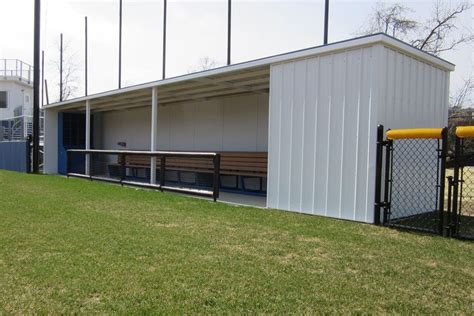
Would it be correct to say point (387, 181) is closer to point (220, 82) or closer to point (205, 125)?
point (220, 82)

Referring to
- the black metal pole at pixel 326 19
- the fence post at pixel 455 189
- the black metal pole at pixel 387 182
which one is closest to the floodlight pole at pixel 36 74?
the black metal pole at pixel 326 19

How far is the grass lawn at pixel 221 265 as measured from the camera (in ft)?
10.0

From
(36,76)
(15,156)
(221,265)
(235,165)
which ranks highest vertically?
(36,76)

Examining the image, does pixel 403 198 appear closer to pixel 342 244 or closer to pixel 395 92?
pixel 395 92

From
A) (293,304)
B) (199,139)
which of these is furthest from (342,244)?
(199,139)

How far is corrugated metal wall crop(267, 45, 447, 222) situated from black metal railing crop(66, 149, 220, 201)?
170cm

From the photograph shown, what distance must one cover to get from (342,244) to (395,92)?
2.78 metres

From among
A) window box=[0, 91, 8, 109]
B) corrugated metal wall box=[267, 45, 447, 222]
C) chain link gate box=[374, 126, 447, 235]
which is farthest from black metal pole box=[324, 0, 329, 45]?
window box=[0, 91, 8, 109]

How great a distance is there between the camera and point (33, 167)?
16.2 meters

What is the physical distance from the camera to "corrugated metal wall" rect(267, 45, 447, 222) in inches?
245

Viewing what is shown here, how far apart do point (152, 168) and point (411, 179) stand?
6227 millimetres

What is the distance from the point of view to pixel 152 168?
10727 millimetres

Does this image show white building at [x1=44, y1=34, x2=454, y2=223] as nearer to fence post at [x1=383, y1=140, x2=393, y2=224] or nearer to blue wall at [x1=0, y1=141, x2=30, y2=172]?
fence post at [x1=383, y1=140, x2=393, y2=224]

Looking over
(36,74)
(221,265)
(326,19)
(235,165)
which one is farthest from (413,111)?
(36,74)
